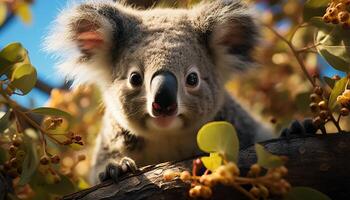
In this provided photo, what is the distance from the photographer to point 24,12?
367 cm

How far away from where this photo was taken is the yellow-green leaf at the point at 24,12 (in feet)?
12.0

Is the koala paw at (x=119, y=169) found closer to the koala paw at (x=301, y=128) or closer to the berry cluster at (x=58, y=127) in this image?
the berry cluster at (x=58, y=127)

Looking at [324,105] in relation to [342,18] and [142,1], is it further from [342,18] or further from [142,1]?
[142,1]

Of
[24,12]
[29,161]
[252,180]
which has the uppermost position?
[24,12]

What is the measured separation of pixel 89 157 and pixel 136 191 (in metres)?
1.86

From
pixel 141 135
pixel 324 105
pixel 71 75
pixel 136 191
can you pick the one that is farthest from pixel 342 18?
pixel 71 75

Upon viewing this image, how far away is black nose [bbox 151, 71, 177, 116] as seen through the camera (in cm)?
258

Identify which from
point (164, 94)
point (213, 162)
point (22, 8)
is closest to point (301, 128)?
point (164, 94)

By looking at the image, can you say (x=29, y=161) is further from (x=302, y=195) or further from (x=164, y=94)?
(x=302, y=195)

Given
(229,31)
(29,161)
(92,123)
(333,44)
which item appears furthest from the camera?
(92,123)

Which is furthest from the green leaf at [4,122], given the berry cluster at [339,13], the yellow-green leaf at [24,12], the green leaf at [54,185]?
the yellow-green leaf at [24,12]

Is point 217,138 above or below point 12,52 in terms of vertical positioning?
below

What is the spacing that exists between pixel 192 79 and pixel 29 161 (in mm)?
1129

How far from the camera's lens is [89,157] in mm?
4160
